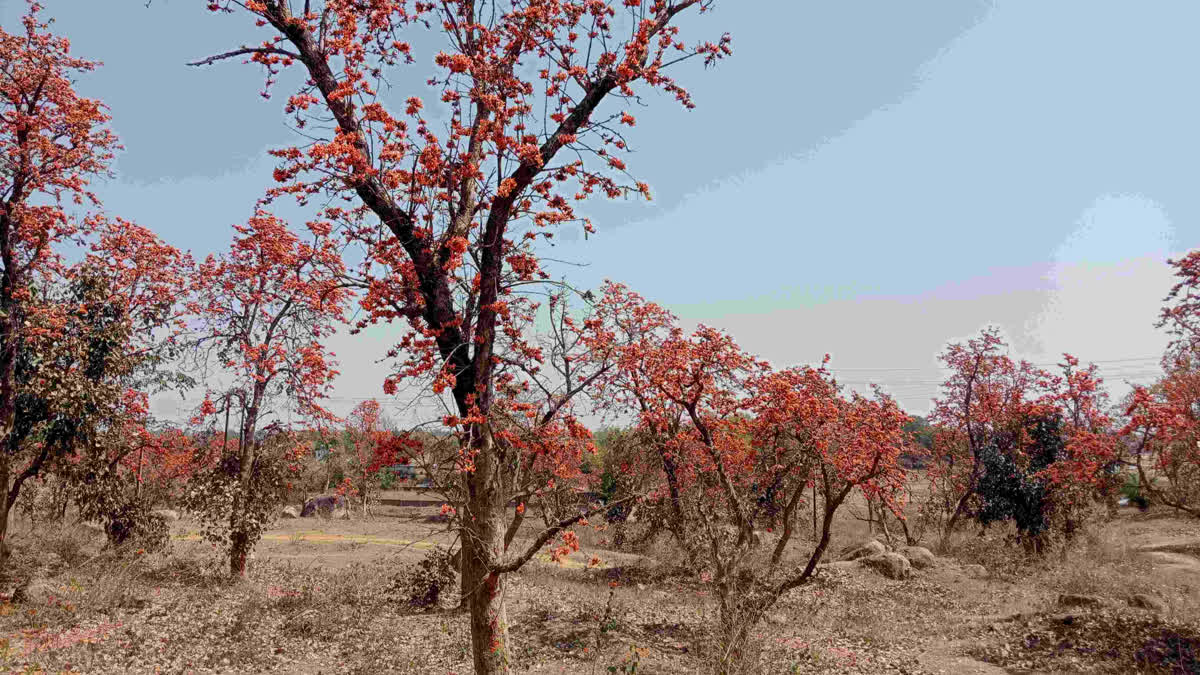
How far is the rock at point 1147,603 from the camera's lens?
546 inches

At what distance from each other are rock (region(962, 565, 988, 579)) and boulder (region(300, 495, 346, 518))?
32.3 m

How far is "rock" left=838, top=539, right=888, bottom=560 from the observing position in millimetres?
21255

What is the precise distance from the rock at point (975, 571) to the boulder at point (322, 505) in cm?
3226

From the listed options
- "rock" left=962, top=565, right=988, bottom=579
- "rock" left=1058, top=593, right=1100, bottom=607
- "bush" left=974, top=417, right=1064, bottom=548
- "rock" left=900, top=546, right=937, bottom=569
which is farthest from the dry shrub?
"bush" left=974, top=417, right=1064, bottom=548

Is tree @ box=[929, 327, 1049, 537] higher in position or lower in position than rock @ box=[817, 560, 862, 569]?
higher

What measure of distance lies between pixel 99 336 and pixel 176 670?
7.78 metres

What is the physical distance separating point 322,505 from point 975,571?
34.7 meters

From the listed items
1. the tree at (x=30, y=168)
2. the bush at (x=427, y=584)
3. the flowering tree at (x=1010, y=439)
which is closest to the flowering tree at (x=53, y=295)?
the tree at (x=30, y=168)

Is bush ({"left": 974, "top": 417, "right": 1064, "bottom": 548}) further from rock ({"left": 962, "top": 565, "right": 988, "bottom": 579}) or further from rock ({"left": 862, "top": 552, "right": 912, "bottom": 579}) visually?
rock ({"left": 862, "top": 552, "right": 912, "bottom": 579})

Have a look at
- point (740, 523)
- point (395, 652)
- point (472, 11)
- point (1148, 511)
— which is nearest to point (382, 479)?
point (395, 652)

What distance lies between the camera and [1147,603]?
14008 mm

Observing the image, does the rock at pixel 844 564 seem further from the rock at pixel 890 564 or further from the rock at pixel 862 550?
the rock at pixel 862 550

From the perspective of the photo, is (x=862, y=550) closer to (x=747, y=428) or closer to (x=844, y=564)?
(x=844, y=564)

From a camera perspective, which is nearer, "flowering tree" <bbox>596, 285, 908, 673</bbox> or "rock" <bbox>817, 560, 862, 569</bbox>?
"flowering tree" <bbox>596, 285, 908, 673</bbox>
